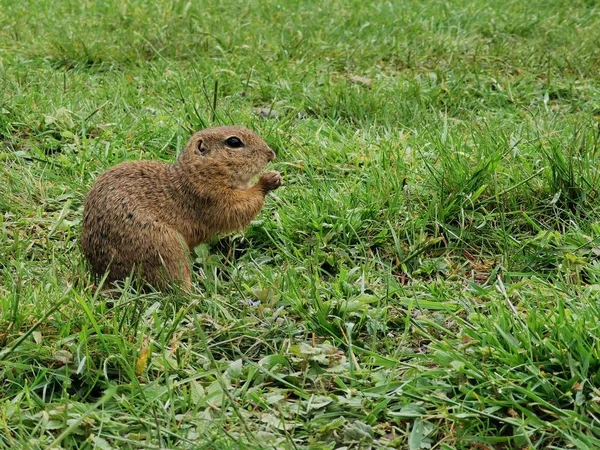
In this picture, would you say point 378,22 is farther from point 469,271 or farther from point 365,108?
point 469,271

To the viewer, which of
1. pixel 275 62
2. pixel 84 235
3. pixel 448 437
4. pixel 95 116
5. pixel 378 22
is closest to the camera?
pixel 448 437

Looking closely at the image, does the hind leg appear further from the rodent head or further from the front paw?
the front paw

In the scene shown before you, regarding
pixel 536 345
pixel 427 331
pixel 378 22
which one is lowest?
pixel 378 22

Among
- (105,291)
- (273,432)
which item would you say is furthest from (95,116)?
(273,432)

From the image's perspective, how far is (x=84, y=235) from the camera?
377cm

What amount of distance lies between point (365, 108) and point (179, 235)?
2.13m

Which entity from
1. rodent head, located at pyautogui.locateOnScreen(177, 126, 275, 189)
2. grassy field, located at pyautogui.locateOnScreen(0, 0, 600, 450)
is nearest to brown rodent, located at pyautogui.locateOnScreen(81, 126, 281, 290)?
rodent head, located at pyautogui.locateOnScreen(177, 126, 275, 189)

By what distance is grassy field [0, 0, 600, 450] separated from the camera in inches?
113

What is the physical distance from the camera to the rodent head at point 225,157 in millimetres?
4113

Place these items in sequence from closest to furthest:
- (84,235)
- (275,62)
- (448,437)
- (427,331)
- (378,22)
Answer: (448,437), (427,331), (84,235), (275,62), (378,22)

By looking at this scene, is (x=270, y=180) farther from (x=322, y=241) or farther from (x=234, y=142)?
(x=322, y=241)

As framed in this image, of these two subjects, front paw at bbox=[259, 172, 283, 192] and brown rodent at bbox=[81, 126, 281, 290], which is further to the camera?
front paw at bbox=[259, 172, 283, 192]

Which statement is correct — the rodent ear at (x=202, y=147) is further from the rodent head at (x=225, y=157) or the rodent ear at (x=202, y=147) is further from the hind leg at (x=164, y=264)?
the hind leg at (x=164, y=264)

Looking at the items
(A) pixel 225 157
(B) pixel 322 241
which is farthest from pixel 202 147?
(B) pixel 322 241
